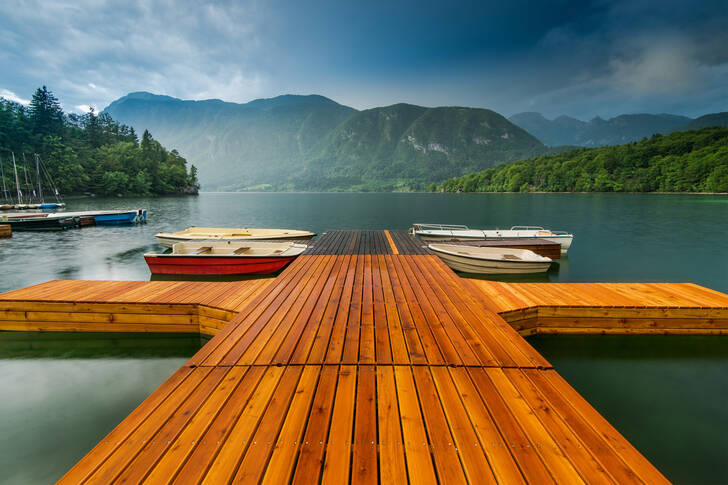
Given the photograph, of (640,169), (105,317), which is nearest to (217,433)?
(105,317)

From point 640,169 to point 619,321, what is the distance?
112 metres

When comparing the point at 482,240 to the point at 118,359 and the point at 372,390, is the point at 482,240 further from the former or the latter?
the point at 118,359

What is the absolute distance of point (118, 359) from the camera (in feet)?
18.7

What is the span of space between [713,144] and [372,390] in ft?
417

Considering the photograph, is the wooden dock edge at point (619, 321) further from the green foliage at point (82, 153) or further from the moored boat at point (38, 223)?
the green foliage at point (82, 153)

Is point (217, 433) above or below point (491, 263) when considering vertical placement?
above

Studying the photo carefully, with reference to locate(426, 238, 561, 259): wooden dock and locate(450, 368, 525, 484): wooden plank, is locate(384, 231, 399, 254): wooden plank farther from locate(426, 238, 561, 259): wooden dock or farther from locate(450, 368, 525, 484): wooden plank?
locate(450, 368, 525, 484): wooden plank

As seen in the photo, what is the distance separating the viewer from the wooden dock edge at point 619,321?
5816 mm

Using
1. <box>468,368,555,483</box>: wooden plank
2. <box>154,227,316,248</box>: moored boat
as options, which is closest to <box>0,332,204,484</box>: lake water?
<box>468,368,555,483</box>: wooden plank

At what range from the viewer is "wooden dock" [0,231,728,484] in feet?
6.37

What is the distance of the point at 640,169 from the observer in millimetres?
84375

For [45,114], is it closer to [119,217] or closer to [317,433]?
[119,217]

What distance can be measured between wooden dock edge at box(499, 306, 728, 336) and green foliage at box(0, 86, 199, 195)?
89.9 metres

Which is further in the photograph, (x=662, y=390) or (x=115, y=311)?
(x=115, y=311)
